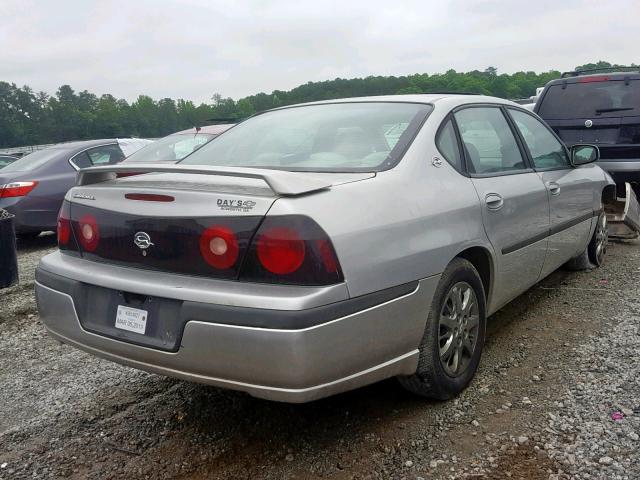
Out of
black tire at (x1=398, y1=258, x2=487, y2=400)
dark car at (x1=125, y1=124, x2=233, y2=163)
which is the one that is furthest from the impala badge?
dark car at (x1=125, y1=124, x2=233, y2=163)

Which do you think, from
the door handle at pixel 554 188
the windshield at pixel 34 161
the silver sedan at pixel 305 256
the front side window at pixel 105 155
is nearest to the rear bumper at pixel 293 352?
the silver sedan at pixel 305 256

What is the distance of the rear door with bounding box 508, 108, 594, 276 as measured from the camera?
13.3 ft

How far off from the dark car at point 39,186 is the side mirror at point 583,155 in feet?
18.7

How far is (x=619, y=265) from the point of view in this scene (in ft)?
18.1

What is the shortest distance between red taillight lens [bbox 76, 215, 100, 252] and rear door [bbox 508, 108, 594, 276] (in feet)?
9.00

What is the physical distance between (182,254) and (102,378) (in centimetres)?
150

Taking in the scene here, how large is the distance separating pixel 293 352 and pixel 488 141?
6.79 feet

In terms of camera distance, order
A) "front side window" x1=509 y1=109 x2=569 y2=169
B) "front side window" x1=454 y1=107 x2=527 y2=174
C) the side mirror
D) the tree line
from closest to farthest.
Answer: "front side window" x1=454 y1=107 x2=527 y2=174 → "front side window" x1=509 y1=109 x2=569 y2=169 → the side mirror → the tree line

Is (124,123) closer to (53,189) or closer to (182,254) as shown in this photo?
(53,189)

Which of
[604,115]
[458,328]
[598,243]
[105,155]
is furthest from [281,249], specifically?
[105,155]

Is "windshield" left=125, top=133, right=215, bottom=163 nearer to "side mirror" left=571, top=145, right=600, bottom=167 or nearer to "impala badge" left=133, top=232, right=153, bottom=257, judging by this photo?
"side mirror" left=571, top=145, right=600, bottom=167

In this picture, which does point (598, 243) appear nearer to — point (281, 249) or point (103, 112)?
point (281, 249)

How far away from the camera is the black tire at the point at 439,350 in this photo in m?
2.72

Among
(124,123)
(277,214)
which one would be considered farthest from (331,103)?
(124,123)
